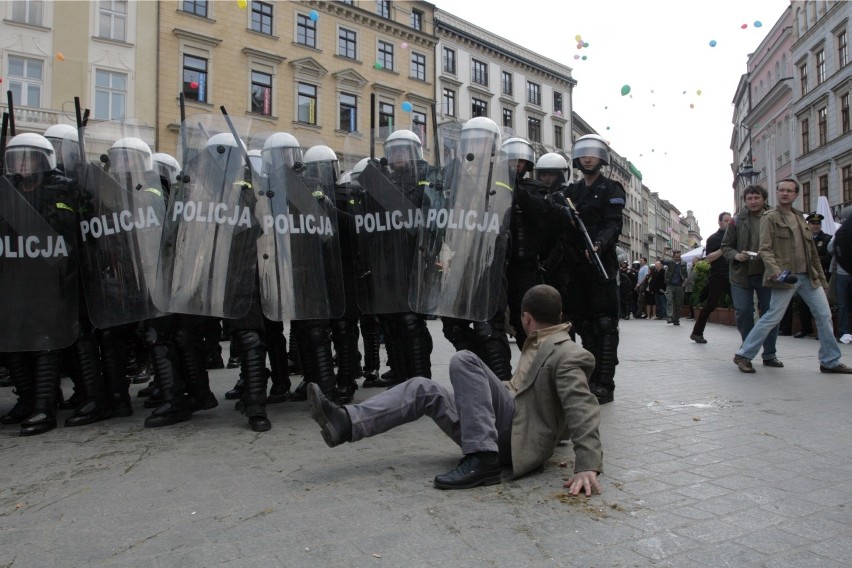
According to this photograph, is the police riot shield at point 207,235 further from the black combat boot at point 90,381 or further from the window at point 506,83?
the window at point 506,83

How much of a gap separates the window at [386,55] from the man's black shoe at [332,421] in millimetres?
32982

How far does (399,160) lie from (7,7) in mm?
24696

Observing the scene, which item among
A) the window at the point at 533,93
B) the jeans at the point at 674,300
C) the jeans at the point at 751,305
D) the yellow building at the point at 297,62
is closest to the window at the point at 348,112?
the yellow building at the point at 297,62

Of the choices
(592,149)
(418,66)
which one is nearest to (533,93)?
(418,66)

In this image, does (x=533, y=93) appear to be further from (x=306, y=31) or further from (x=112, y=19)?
(x=112, y=19)

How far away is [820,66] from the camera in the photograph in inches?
1361

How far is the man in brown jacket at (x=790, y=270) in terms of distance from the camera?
5988 millimetres

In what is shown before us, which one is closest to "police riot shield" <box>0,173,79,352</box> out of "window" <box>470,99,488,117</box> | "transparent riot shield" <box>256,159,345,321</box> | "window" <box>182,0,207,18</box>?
"transparent riot shield" <box>256,159,345,321</box>

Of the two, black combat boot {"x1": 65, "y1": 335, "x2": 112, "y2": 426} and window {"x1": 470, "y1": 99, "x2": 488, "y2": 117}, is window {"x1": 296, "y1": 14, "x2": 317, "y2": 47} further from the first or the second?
black combat boot {"x1": 65, "y1": 335, "x2": 112, "y2": 426}

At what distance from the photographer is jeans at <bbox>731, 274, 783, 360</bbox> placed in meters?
6.59

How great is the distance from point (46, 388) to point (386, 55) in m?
32.5

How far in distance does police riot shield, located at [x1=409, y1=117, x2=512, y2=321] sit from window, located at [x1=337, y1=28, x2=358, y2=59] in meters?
29.9

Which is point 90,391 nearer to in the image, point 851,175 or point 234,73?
point 234,73

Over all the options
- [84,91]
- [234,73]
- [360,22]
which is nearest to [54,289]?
[84,91]
